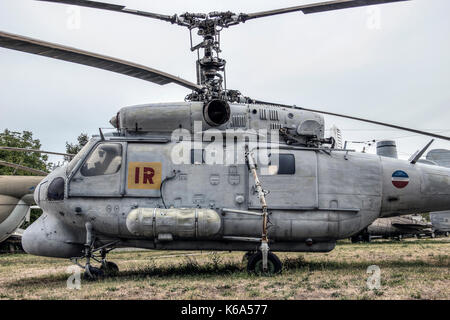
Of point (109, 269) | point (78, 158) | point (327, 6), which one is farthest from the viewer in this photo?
point (109, 269)

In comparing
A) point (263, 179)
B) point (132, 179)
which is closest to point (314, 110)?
point (263, 179)

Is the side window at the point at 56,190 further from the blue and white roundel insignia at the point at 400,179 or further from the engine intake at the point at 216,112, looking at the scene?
the blue and white roundel insignia at the point at 400,179

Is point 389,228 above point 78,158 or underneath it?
underneath

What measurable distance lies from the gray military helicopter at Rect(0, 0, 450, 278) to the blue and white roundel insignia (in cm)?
5

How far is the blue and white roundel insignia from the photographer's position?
29.1 ft

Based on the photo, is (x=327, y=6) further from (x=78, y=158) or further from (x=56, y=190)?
(x=56, y=190)

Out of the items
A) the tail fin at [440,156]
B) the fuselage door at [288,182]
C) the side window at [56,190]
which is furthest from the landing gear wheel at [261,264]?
the tail fin at [440,156]

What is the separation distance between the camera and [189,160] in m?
8.27

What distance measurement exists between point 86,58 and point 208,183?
3129 millimetres

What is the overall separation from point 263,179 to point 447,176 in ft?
14.0

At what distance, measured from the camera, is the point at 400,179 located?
891 cm

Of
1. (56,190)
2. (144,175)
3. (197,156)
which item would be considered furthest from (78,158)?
(197,156)

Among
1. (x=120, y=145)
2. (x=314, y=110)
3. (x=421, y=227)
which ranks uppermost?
(x=314, y=110)
